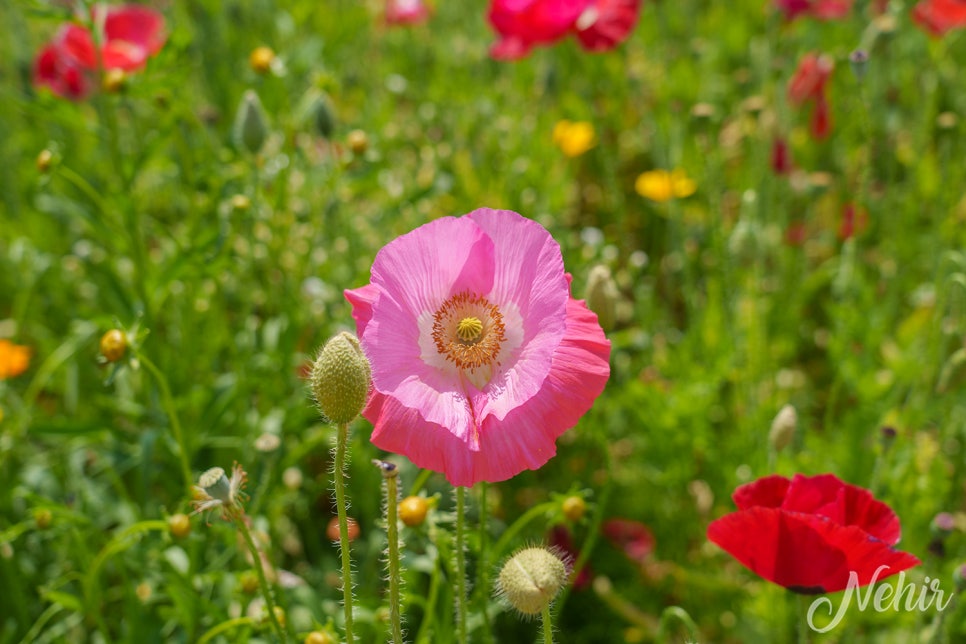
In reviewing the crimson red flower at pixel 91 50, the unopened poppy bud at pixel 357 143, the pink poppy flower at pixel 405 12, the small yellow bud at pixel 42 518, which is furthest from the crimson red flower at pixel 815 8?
the small yellow bud at pixel 42 518

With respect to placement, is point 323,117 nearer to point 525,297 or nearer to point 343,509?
point 525,297

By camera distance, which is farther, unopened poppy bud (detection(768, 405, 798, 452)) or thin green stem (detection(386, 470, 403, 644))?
unopened poppy bud (detection(768, 405, 798, 452))

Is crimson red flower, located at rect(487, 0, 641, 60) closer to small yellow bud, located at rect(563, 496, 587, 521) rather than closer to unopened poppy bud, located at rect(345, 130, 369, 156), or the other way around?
unopened poppy bud, located at rect(345, 130, 369, 156)

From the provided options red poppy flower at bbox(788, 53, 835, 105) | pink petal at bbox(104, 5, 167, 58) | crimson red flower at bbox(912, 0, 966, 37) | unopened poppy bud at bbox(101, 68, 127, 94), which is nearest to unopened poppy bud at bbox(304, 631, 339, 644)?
unopened poppy bud at bbox(101, 68, 127, 94)

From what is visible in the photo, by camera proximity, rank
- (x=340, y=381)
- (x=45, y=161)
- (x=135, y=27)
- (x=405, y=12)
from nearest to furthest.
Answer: (x=340, y=381) → (x=45, y=161) → (x=135, y=27) → (x=405, y=12)

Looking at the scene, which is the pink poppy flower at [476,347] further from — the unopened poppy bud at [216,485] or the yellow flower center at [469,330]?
the unopened poppy bud at [216,485]

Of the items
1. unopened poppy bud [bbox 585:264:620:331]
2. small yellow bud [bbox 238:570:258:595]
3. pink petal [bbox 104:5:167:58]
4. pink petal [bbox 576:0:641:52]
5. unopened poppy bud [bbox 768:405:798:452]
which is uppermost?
pink petal [bbox 104:5:167:58]

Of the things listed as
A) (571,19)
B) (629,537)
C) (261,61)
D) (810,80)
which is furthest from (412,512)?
(810,80)
